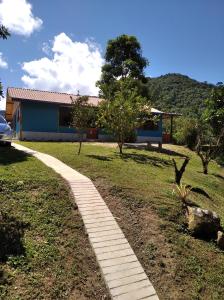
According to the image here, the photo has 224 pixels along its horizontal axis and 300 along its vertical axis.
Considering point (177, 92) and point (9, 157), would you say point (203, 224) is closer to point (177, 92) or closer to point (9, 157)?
point (9, 157)

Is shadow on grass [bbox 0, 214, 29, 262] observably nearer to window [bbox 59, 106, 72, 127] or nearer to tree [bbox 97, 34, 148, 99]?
window [bbox 59, 106, 72, 127]

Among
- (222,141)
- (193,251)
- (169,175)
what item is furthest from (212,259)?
(222,141)

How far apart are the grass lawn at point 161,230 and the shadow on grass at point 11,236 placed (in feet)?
9.52

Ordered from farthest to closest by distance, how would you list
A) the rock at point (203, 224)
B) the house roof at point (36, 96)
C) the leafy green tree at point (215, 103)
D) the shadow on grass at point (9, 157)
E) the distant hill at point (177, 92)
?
the distant hill at point (177, 92) → the house roof at point (36, 96) → the leafy green tree at point (215, 103) → the shadow on grass at point (9, 157) → the rock at point (203, 224)

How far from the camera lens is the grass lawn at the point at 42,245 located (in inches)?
290

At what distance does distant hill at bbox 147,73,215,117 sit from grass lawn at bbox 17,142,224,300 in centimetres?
4990

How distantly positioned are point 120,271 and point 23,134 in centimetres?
2208

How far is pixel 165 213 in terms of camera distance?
11.3 m

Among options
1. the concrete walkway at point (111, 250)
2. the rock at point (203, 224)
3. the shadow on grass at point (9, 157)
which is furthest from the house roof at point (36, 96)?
the rock at point (203, 224)

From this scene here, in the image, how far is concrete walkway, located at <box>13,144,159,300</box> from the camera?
308 inches

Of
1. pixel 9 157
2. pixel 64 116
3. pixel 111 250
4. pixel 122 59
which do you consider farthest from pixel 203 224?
pixel 122 59

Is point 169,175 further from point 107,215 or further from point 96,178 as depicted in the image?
point 107,215

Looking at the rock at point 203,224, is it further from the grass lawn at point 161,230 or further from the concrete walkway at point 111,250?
the concrete walkway at point 111,250

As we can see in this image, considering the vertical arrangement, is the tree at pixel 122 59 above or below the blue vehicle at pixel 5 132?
above
